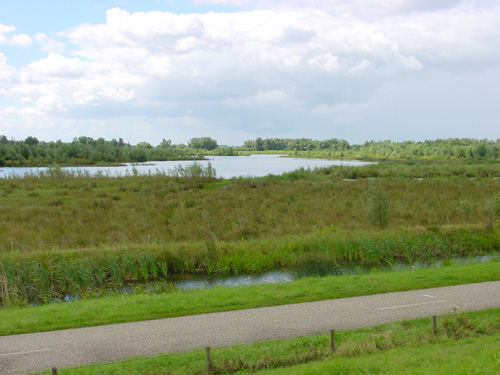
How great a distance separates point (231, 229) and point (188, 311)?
14378 mm

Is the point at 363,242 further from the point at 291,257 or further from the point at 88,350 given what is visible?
the point at 88,350

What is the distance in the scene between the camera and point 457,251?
2169 centimetres

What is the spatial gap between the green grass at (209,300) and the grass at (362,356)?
9.77ft

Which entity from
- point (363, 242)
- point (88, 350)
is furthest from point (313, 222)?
point (88, 350)

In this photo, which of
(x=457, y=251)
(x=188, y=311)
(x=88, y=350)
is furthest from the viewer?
(x=457, y=251)

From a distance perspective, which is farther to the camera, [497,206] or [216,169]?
[216,169]

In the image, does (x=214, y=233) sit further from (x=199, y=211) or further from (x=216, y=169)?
(x=216, y=169)

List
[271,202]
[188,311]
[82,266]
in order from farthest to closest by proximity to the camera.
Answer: [271,202] < [82,266] < [188,311]

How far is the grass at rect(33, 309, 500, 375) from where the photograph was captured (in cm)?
724

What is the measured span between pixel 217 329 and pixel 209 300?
2.27 meters

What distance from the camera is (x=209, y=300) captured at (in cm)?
1214

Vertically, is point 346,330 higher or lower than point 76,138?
lower

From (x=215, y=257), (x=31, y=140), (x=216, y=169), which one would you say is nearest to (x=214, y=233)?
(x=215, y=257)

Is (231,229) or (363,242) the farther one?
(231,229)
